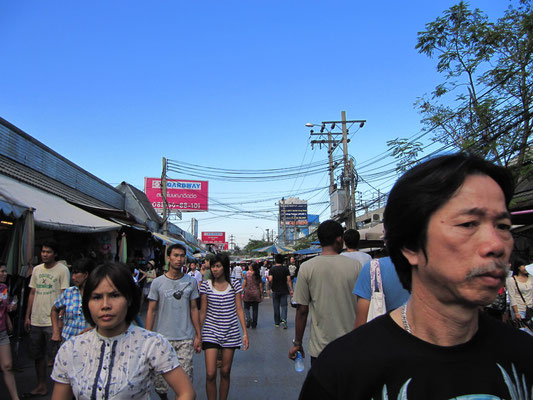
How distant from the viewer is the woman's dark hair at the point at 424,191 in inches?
44.1

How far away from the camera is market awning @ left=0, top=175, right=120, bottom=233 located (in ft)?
20.7

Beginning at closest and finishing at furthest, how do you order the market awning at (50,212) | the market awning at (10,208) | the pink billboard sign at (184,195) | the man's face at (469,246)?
1. the man's face at (469,246)
2. the market awning at (10,208)
3. the market awning at (50,212)
4. the pink billboard sign at (184,195)

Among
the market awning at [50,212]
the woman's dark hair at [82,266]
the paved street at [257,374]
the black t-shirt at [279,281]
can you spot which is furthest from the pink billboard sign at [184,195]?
the woman's dark hair at [82,266]

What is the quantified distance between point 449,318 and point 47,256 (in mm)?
5040

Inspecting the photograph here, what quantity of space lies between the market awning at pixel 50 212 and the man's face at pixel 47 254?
1247mm

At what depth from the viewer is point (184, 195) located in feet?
102

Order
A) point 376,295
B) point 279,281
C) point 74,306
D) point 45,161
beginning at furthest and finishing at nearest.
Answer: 1. point 45,161
2. point 279,281
3. point 74,306
4. point 376,295

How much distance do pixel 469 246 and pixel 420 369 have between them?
0.36 meters

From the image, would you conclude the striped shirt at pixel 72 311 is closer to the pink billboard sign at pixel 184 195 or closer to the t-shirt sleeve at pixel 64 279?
the t-shirt sleeve at pixel 64 279

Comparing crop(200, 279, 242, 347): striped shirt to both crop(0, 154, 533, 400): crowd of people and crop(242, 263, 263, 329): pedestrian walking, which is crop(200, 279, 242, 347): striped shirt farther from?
crop(242, 263, 263, 329): pedestrian walking

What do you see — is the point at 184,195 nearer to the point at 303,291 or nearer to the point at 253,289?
the point at 253,289

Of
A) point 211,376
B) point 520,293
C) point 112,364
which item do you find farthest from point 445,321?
point 520,293

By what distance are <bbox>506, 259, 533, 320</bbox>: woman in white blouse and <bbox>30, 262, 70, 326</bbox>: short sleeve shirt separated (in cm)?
658

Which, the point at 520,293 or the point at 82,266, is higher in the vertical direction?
the point at 82,266
